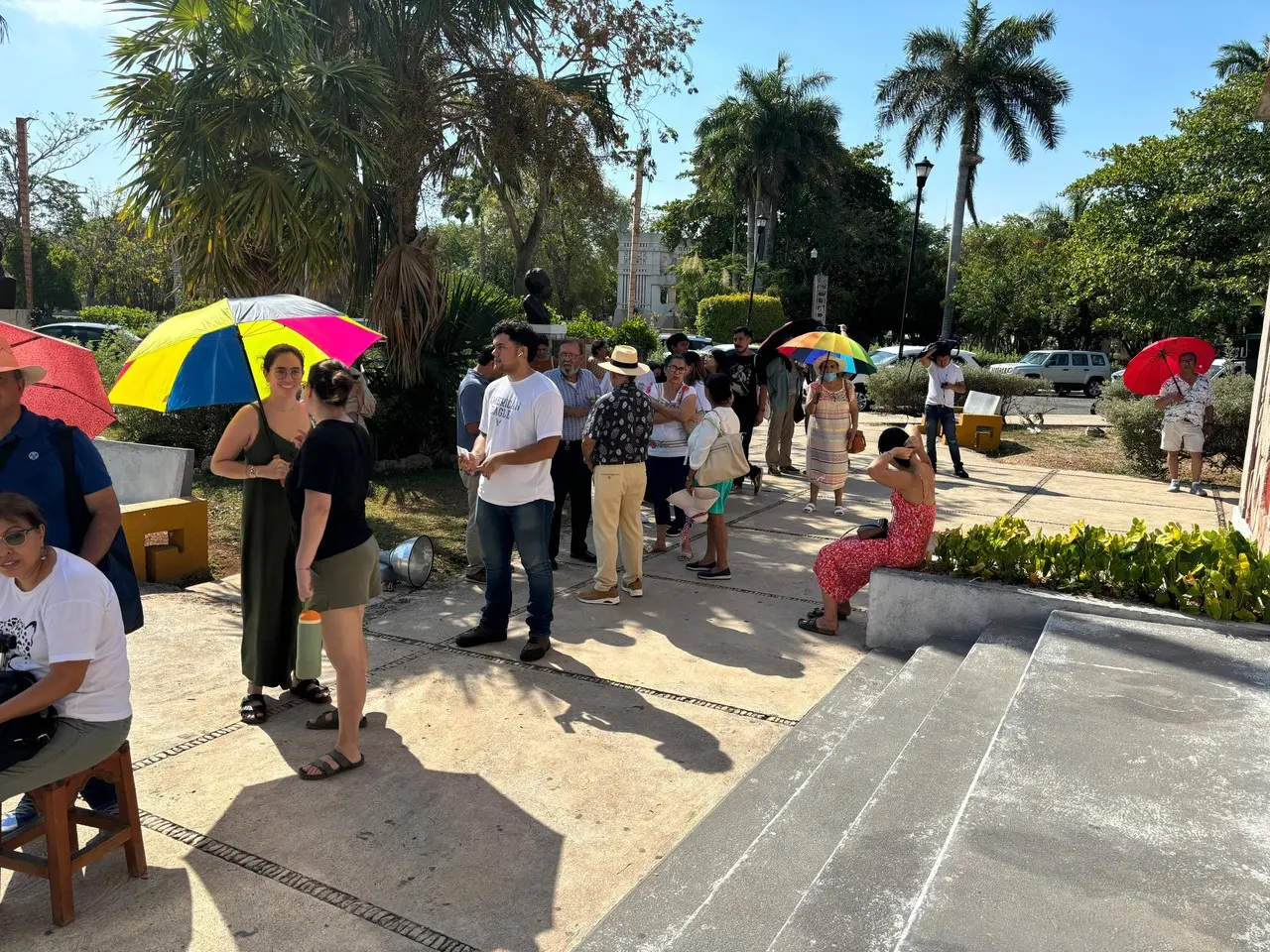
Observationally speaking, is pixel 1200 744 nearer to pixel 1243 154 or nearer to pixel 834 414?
pixel 834 414

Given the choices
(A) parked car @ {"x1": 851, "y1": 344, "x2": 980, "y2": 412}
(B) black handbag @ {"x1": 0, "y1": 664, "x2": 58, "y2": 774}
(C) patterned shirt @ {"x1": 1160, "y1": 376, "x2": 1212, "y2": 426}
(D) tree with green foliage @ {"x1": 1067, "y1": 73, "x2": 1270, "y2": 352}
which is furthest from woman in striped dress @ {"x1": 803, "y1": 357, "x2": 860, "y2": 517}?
(D) tree with green foliage @ {"x1": 1067, "y1": 73, "x2": 1270, "y2": 352}

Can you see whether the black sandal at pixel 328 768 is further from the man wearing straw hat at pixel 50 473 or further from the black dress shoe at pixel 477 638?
the black dress shoe at pixel 477 638

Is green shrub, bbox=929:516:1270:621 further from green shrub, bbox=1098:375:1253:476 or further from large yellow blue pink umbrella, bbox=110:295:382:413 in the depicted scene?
green shrub, bbox=1098:375:1253:476

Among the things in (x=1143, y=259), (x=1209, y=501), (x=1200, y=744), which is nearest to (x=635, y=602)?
(x=1200, y=744)

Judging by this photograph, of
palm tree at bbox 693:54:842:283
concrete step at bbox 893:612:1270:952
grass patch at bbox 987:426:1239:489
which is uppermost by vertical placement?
palm tree at bbox 693:54:842:283

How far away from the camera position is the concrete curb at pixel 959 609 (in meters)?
4.49

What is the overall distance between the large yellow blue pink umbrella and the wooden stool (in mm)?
1669

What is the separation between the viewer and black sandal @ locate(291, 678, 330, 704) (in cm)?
439

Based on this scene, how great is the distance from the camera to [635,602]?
19.9 feet

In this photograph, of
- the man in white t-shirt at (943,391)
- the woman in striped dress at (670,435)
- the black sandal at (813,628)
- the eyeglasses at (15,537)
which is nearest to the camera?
the eyeglasses at (15,537)

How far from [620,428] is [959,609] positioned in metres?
2.24

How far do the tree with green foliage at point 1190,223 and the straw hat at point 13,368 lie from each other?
Result: 2247 centimetres

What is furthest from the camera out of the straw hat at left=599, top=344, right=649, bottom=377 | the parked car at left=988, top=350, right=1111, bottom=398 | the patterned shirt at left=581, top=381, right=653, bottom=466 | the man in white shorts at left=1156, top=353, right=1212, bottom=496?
the parked car at left=988, top=350, right=1111, bottom=398

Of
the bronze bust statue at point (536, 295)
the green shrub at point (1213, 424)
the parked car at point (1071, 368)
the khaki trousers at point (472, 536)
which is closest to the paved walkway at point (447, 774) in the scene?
the khaki trousers at point (472, 536)
